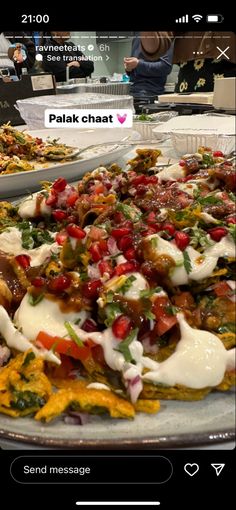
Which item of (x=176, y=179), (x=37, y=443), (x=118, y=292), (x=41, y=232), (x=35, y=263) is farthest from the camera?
(x=176, y=179)

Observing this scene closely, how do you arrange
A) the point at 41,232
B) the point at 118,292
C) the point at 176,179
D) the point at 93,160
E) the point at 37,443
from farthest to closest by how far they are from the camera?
the point at 93,160
the point at 176,179
the point at 41,232
the point at 118,292
the point at 37,443

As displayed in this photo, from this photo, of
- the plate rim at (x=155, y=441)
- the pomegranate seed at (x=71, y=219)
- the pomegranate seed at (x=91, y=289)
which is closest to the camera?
the plate rim at (x=155, y=441)

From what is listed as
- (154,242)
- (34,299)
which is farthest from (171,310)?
(34,299)

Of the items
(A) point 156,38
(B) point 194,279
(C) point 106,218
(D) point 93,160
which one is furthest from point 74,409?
(D) point 93,160

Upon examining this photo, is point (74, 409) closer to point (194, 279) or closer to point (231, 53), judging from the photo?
point (194, 279)

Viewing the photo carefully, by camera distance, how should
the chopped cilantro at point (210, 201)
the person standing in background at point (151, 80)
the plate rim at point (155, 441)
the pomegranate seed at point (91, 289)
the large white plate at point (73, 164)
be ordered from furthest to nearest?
the person standing in background at point (151, 80) → the large white plate at point (73, 164) → the chopped cilantro at point (210, 201) → the pomegranate seed at point (91, 289) → the plate rim at point (155, 441)

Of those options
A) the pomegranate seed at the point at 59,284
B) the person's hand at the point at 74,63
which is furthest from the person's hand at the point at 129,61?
the pomegranate seed at the point at 59,284

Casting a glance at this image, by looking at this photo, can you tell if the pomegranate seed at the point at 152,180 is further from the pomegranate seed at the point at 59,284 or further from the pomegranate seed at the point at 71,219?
the pomegranate seed at the point at 59,284
